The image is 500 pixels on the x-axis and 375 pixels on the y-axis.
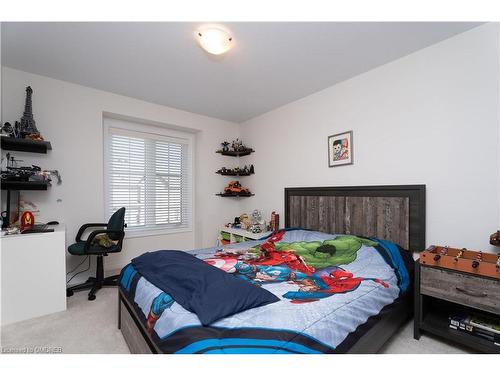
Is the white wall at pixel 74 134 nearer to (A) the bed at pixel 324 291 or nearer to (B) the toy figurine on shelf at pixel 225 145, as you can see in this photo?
(B) the toy figurine on shelf at pixel 225 145

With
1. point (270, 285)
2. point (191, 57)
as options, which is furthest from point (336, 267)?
point (191, 57)

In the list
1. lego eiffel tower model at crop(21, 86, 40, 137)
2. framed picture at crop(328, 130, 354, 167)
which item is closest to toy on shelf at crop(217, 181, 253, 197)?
framed picture at crop(328, 130, 354, 167)

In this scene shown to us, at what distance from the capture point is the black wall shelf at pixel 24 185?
89.6 inches

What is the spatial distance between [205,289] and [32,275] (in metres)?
1.94

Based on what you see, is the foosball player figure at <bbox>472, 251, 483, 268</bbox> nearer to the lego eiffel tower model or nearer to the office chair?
the office chair

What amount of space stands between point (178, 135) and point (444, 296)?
3.84 meters

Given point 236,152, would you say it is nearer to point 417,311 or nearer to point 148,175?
point 148,175

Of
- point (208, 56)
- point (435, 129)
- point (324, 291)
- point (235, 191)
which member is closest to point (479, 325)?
point (324, 291)

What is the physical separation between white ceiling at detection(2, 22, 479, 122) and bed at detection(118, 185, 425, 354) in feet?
4.31

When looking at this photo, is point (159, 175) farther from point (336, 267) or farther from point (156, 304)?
point (336, 267)

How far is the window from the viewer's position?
3354 millimetres

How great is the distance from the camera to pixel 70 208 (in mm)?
2828

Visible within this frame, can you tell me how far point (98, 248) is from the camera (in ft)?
8.64

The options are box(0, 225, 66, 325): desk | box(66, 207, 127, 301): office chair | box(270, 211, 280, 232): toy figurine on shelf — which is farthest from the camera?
box(270, 211, 280, 232): toy figurine on shelf
